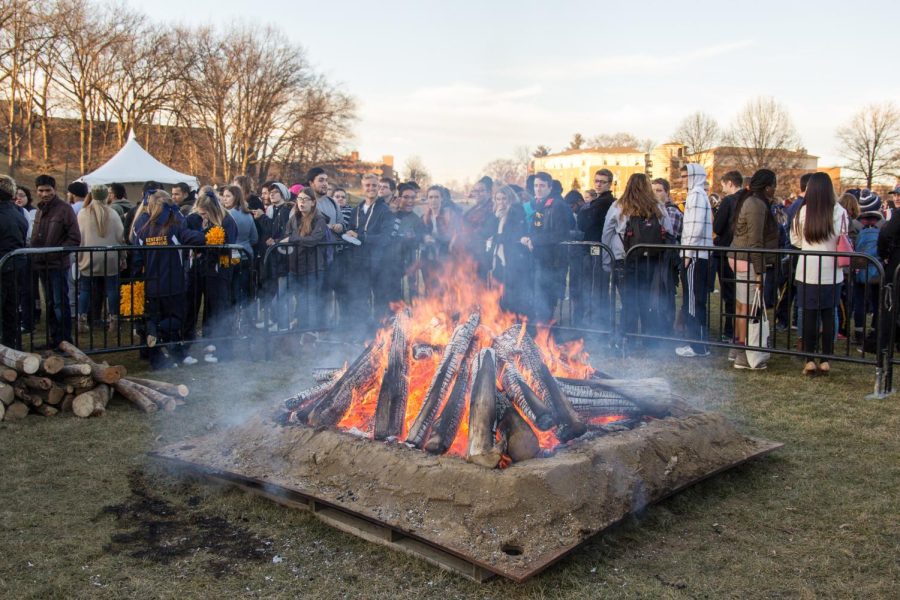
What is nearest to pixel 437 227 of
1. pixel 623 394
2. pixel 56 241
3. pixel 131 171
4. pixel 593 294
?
pixel 593 294

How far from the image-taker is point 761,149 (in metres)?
70.1

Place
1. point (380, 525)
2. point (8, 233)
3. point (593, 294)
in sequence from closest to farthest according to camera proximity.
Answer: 1. point (380, 525)
2. point (8, 233)
3. point (593, 294)

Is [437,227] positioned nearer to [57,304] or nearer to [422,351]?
[57,304]

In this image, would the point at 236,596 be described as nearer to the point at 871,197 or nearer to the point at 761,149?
the point at 871,197

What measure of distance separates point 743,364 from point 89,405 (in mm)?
7080

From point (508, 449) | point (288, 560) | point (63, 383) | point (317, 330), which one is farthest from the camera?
point (317, 330)

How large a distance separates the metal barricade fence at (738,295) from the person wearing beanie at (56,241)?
22.7 ft

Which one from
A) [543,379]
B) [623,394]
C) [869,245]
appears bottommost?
[623,394]

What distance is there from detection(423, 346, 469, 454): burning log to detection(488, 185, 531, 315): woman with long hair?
5130 mm

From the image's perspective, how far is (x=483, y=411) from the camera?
181 inches

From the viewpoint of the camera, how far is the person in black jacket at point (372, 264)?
10.4 m

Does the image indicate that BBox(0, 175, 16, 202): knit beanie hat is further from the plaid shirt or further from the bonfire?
the plaid shirt

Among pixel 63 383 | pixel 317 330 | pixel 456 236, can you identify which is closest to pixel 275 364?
pixel 317 330

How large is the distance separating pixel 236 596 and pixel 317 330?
628 centimetres
